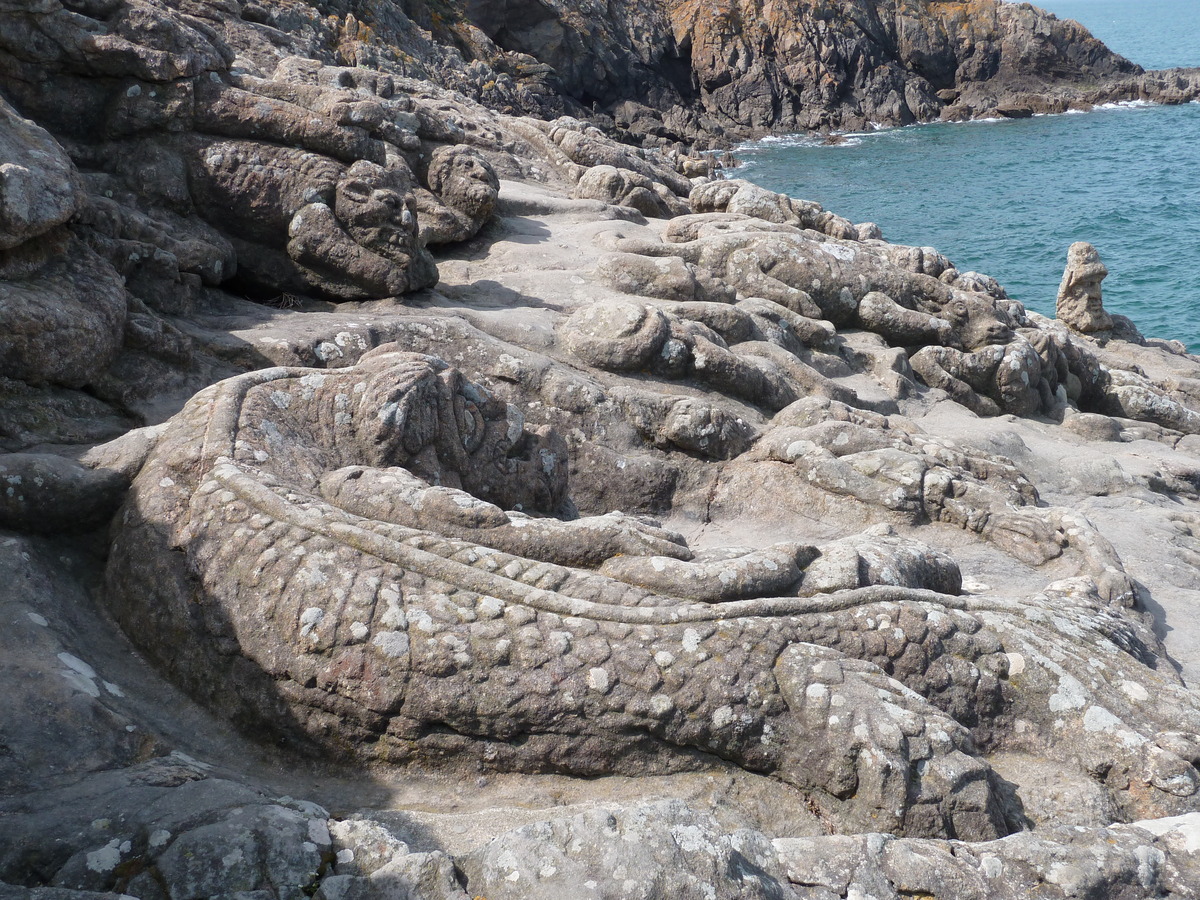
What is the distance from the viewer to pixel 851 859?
4289 millimetres

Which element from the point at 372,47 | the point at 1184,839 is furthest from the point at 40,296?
the point at 372,47

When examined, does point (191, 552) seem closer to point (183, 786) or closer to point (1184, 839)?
point (183, 786)

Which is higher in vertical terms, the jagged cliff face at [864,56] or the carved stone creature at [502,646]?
the jagged cliff face at [864,56]

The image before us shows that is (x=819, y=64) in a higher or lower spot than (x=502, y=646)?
higher

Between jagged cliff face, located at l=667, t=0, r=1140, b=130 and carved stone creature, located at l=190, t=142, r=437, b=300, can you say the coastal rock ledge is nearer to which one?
carved stone creature, located at l=190, t=142, r=437, b=300

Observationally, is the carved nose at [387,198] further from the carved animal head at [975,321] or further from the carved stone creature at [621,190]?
the carved animal head at [975,321]

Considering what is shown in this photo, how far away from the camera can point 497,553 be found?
18.3 ft

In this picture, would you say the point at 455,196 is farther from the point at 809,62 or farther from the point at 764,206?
the point at 809,62

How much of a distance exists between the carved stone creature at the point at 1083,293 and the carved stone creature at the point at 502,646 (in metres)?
18.1

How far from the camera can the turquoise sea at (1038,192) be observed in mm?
35656

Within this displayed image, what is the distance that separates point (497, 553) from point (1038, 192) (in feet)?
167

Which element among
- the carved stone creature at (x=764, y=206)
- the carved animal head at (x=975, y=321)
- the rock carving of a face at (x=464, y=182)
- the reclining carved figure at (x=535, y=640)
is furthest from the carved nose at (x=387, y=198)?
the carved animal head at (x=975, y=321)

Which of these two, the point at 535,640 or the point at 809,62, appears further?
the point at 809,62

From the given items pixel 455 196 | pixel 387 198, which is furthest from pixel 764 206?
pixel 387 198
